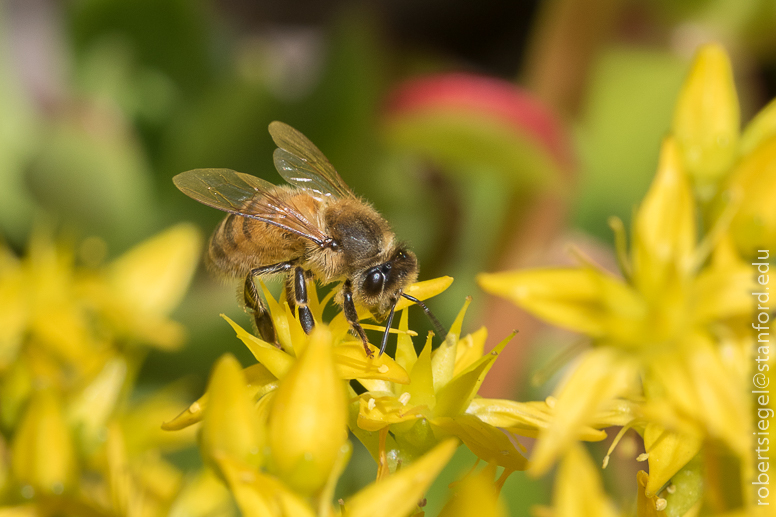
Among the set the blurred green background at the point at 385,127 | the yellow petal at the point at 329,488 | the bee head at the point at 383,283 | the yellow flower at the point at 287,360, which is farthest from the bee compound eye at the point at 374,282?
the blurred green background at the point at 385,127

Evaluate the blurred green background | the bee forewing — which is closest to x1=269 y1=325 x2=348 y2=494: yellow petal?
the bee forewing

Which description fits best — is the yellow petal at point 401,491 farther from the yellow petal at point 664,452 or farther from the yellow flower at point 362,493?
the yellow petal at point 664,452

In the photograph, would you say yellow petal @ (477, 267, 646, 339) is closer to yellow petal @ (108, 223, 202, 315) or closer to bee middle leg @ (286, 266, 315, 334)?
bee middle leg @ (286, 266, 315, 334)

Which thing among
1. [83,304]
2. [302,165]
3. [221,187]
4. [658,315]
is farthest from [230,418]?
[83,304]

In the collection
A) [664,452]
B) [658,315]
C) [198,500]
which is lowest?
[198,500]

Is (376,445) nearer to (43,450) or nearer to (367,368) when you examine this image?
(367,368)
